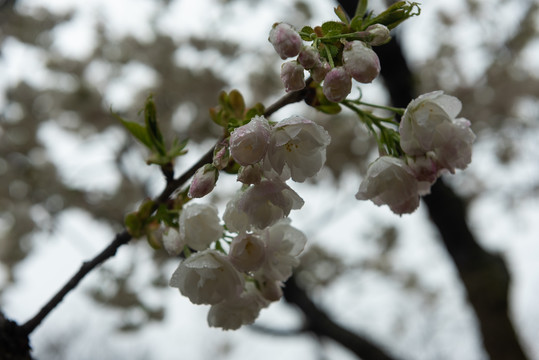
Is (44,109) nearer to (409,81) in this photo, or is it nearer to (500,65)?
(409,81)

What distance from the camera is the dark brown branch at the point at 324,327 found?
2.79 meters

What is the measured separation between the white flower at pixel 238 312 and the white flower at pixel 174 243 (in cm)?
10

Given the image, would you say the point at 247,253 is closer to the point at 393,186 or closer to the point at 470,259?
the point at 393,186

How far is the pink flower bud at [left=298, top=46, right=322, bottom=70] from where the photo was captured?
511mm

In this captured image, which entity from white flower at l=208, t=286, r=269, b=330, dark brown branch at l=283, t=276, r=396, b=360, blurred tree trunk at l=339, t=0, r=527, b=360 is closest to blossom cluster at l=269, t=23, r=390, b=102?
white flower at l=208, t=286, r=269, b=330

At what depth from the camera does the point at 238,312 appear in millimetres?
663

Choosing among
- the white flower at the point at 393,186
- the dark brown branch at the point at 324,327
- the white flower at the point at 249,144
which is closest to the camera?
the white flower at the point at 249,144

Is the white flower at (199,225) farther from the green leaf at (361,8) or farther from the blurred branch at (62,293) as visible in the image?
the green leaf at (361,8)

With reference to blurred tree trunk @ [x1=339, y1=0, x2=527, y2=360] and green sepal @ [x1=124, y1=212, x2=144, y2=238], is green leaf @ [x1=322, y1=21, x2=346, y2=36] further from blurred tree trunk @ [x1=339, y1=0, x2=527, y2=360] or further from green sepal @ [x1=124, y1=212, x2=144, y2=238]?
blurred tree trunk @ [x1=339, y1=0, x2=527, y2=360]

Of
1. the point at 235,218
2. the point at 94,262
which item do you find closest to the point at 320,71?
the point at 235,218

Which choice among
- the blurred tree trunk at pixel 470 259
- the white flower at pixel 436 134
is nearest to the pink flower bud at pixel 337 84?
the white flower at pixel 436 134

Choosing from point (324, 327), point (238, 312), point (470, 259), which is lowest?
point (324, 327)

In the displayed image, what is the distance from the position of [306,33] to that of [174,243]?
1.16 ft

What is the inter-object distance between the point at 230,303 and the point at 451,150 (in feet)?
1.22
